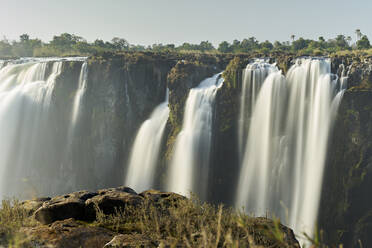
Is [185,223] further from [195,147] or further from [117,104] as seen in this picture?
[117,104]

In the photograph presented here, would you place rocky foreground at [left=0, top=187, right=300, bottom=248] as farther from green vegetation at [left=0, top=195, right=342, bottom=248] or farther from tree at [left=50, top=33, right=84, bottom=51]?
tree at [left=50, top=33, right=84, bottom=51]

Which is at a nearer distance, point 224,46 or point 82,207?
point 82,207

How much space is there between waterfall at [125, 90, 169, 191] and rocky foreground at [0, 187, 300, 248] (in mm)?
18811

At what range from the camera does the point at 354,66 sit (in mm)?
22422

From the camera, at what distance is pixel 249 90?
26.1m

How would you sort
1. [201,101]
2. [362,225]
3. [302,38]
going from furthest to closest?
[302,38] < [201,101] < [362,225]

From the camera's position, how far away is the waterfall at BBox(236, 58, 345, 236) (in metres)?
22.0

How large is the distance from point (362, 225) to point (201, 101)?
1718 cm

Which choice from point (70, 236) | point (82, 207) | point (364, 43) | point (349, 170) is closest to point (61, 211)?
point (82, 207)

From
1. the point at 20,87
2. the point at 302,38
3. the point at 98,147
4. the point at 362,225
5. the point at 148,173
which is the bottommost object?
the point at 362,225

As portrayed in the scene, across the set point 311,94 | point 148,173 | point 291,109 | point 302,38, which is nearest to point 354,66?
point 311,94

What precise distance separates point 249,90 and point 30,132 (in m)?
26.5

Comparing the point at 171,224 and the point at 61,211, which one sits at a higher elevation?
the point at 171,224

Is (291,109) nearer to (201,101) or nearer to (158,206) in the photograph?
(201,101)
